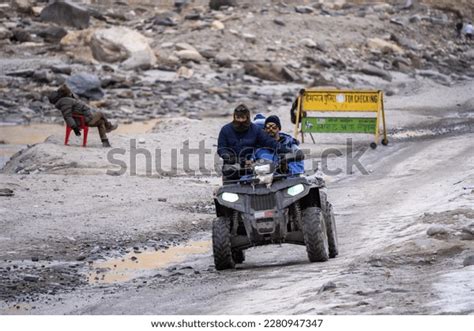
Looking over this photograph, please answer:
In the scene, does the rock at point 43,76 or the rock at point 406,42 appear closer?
the rock at point 43,76

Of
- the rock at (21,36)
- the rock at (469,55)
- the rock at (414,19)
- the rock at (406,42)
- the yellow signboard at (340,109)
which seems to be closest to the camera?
the yellow signboard at (340,109)

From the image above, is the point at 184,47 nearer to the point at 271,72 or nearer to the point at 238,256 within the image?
the point at 271,72

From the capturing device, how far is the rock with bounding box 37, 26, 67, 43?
50.1 metres

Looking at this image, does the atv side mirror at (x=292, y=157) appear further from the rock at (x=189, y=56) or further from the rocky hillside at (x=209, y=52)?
the rock at (x=189, y=56)

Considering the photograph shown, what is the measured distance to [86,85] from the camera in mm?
39594

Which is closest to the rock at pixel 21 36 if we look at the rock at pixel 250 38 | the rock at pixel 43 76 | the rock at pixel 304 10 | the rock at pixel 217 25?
the rock at pixel 217 25

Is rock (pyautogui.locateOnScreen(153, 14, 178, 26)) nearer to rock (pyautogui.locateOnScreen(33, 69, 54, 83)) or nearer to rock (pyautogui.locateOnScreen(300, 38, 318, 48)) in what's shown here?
rock (pyautogui.locateOnScreen(300, 38, 318, 48))

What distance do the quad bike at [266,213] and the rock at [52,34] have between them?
3726 cm

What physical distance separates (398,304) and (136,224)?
847 centimetres

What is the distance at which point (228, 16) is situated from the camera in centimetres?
5422

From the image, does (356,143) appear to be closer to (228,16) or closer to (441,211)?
(441,211)

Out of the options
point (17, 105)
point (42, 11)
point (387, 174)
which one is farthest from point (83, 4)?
point (387, 174)

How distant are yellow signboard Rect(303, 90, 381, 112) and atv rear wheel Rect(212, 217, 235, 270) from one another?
16.2m

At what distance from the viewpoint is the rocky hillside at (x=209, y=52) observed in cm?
3984
